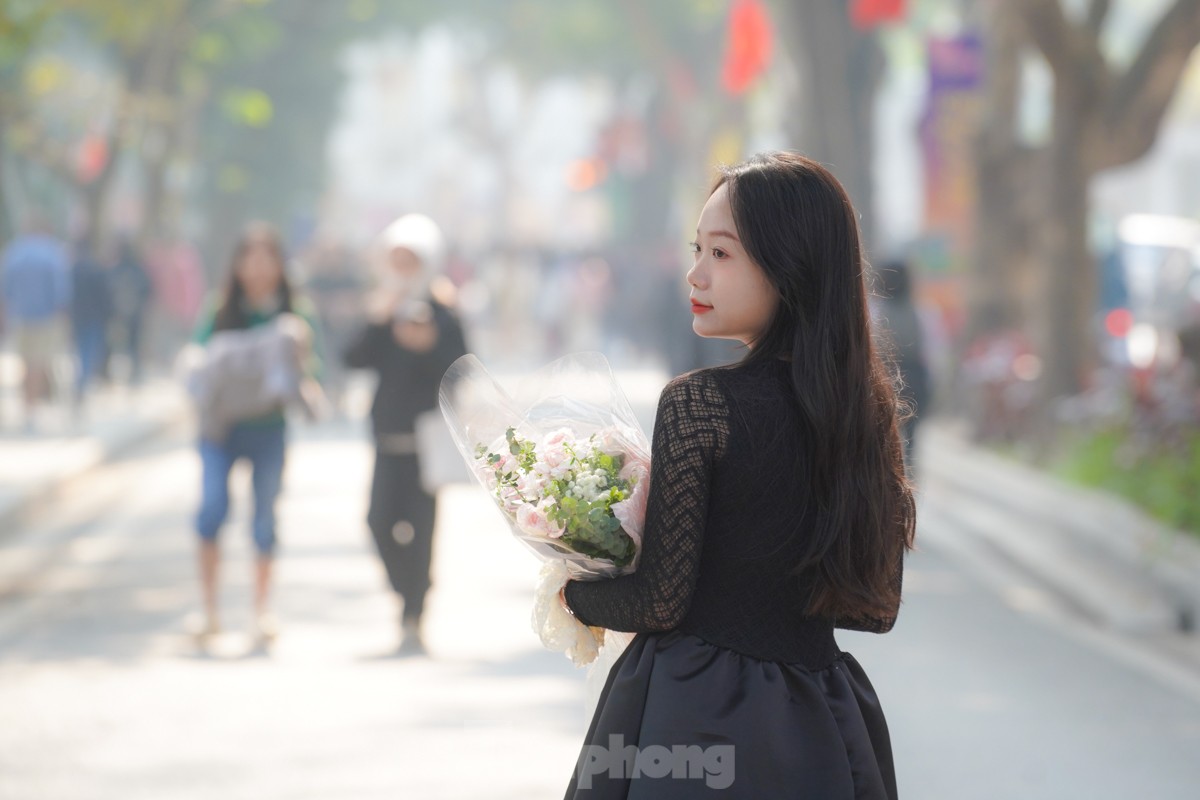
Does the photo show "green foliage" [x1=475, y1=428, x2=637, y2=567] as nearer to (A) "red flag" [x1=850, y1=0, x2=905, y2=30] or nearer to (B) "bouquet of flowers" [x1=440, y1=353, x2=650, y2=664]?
(B) "bouquet of flowers" [x1=440, y1=353, x2=650, y2=664]

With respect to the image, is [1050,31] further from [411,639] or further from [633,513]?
[633,513]

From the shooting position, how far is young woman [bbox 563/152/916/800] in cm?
326

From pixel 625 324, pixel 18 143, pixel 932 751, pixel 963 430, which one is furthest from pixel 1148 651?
pixel 625 324

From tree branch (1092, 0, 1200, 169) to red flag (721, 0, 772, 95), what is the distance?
1307cm

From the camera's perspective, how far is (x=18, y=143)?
21859 mm

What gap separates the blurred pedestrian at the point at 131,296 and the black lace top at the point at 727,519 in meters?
21.3

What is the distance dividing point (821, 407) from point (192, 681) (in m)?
5.81

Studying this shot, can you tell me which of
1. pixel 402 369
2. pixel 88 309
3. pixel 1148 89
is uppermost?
pixel 1148 89

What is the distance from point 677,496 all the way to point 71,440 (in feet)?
55.6

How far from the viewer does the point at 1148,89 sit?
1541 centimetres

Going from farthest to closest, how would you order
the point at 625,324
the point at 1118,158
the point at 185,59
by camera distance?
the point at 625,324 < the point at 185,59 < the point at 1118,158

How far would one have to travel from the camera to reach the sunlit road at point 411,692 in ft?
22.5

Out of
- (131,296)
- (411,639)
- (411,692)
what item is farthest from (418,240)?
(131,296)

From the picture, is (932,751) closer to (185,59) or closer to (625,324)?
(185,59)
